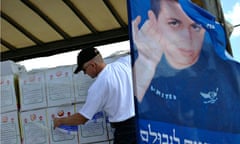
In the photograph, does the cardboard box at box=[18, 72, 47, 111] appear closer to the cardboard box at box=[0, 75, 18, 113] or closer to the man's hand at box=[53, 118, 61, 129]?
the cardboard box at box=[0, 75, 18, 113]

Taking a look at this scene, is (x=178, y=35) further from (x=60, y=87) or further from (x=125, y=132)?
(x=60, y=87)

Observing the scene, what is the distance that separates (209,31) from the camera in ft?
7.89

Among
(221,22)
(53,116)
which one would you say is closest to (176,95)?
(221,22)

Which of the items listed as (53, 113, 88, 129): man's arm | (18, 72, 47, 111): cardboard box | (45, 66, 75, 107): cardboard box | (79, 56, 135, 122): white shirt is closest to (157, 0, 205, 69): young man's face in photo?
(79, 56, 135, 122): white shirt

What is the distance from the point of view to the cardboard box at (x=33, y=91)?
3.58 m

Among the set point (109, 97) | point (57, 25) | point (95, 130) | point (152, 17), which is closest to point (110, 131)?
point (95, 130)

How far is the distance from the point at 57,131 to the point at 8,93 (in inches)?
21.5

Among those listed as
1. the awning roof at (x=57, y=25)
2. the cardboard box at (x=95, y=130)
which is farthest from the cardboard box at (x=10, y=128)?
the awning roof at (x=57, y=25)

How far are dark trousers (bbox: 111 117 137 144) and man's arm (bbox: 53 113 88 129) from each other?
26 centimetres

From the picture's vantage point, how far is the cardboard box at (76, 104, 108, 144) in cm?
347

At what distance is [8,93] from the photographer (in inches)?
143

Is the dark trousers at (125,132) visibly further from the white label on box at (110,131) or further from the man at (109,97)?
the white label on box at (110,131)

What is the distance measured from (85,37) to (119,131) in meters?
4.59

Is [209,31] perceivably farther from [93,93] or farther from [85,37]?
[85,37]
